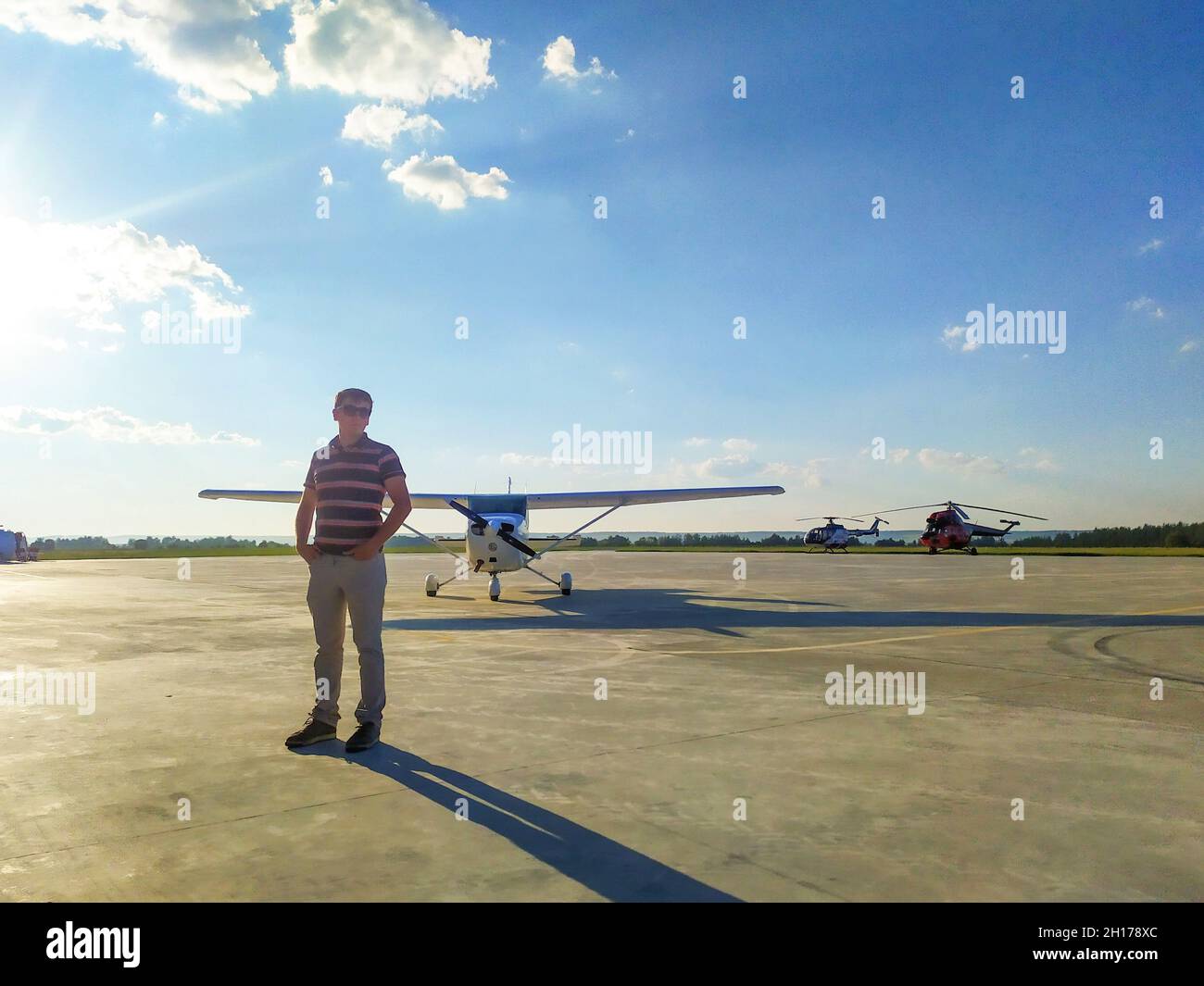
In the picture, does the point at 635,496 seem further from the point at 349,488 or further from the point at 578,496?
the point at 349,488

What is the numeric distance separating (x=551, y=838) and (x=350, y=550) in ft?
8.14

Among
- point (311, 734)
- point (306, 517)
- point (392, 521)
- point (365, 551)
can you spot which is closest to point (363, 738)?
point (311, 734)

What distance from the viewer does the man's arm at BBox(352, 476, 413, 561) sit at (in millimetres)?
4754

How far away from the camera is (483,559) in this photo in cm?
1653

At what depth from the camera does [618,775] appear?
4004 millimetres

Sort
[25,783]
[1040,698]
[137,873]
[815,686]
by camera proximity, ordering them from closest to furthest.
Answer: [137,873]
[25,783]
[1040,698]
[815,686]

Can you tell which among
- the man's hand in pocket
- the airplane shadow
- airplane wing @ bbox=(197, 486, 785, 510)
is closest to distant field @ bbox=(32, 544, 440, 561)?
airplane wing @ bbox=(197, 486, 785, 510)

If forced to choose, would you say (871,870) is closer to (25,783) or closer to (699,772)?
(699,772)

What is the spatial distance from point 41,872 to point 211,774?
49.1 inches

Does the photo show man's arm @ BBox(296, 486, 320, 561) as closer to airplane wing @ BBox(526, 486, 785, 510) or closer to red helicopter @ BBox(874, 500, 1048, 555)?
airplane wing @ BBox(526, 486, 785, 510)

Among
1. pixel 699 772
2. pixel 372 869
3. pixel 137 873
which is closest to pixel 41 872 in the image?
pixel 137 873

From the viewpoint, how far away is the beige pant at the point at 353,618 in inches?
189

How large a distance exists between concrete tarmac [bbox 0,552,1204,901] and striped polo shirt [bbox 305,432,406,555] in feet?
4.29

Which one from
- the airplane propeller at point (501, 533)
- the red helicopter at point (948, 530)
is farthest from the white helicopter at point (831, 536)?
the airplane propeller at point (501, 533)
